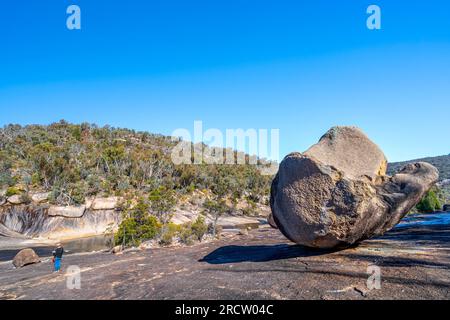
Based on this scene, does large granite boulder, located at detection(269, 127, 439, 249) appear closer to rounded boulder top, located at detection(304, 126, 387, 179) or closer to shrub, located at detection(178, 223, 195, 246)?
rounded boulder top, located at detection(304, 126, 387, 179)

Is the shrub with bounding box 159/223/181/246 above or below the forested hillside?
below

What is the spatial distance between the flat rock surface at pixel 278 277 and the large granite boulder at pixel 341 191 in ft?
3.40

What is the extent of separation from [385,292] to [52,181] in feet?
189

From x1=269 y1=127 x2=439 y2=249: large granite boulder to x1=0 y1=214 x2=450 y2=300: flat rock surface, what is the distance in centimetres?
104

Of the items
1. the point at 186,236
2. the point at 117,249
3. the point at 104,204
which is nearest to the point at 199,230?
the point at 186,236

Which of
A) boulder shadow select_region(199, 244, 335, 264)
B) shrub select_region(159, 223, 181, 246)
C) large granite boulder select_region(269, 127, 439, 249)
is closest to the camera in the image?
large granite boulder select_region(269, 127, 439, 249)

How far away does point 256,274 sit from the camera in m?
10.6

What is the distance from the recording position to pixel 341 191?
10039 mm

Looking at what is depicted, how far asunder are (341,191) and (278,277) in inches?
138

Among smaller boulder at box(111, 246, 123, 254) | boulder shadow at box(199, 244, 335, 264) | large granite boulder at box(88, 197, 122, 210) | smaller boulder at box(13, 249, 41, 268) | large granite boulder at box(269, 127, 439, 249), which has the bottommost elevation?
smaller boulder at box(111, 246, 123, 254)

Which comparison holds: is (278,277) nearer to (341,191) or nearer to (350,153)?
(341,191)

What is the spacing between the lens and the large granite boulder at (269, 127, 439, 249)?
10.1 m

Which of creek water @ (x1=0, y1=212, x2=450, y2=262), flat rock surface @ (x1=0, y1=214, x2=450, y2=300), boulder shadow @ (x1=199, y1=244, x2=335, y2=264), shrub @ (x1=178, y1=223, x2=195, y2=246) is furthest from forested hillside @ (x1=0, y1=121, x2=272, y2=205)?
flat rock surface @ (x1=0, y1=214, x2=450, y2=300)
